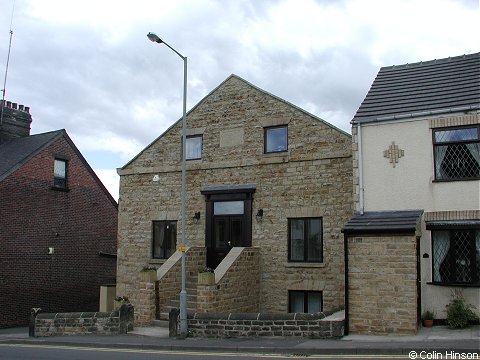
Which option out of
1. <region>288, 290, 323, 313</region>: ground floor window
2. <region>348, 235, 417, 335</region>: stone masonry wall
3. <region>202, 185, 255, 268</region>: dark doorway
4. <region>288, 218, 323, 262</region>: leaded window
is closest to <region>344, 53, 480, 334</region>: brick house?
<region>348, 235, 417, 335</region>: stone masonry wall

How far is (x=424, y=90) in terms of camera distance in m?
15.6

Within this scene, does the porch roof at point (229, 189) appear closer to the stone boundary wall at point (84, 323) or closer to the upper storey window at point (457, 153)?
the stone boundary wall at point (84, 323)

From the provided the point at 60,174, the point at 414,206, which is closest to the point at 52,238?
the point at 60,174

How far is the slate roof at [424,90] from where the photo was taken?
14.5m

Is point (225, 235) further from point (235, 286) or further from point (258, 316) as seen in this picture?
point (258, 316)

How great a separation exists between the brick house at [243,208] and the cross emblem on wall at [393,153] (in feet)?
8.92

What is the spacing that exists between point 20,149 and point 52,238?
469cm

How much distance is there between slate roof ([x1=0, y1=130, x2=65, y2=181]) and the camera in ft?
79.6

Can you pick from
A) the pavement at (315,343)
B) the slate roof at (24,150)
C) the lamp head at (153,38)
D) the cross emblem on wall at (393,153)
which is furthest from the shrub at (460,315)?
the slate roof at (24,150)

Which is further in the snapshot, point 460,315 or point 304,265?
point 304,265

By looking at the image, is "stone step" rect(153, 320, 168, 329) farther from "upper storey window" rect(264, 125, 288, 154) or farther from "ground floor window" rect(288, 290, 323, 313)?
"upper storey window" rect(264, 125, 288, 154)

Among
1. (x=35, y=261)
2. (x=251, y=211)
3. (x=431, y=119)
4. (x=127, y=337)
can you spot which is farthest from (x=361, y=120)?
(x=35, y=261)

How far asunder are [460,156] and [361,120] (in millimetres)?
2831

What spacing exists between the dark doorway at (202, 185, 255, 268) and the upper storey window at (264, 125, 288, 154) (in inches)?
62.2
